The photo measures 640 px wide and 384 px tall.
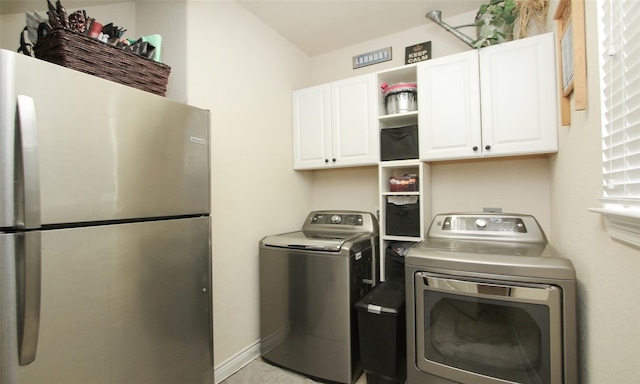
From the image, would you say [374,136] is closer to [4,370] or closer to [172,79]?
[172,79]

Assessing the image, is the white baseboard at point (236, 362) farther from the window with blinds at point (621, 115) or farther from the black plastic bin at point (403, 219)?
the window with blinds at point (621, 115)

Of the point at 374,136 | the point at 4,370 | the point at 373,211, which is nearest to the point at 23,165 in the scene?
the point at 4,370

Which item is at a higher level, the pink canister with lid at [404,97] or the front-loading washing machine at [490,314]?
the pink canister with lid at [404,97]

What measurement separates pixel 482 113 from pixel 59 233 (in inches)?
85.9

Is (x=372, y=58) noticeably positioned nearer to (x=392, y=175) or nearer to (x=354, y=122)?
(x=354, y=122)

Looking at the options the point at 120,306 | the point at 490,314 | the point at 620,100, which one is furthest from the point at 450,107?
the point at 120,306

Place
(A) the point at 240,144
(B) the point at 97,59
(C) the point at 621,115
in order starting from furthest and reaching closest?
(A) the point at 240,144, (B) the point at 97,59, (C) the point at 621,115

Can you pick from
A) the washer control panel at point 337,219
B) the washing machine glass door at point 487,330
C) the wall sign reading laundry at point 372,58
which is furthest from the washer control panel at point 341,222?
the wall sign reading laundry at point 372,58

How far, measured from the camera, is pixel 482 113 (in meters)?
1.75

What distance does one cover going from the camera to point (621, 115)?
0.76m

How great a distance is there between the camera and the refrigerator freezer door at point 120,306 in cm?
82

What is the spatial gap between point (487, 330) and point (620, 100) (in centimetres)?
107

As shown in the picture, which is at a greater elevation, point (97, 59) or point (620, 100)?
point (97, 59)

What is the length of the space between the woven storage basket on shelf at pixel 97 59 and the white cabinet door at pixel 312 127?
1.28 meters
